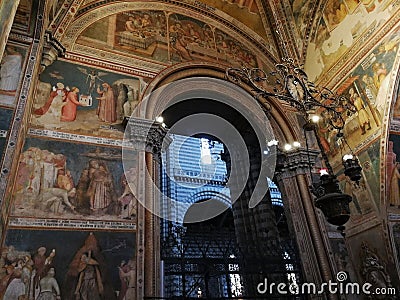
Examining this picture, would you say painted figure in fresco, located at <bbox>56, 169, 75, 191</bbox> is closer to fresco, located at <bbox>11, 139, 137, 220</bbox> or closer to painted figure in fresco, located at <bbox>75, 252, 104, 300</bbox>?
fresco, located at <bbox>11, 139, 137, 220</bbox>

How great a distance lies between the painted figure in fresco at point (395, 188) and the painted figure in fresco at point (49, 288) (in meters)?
6.32

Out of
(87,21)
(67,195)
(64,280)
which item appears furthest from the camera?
(87,21)

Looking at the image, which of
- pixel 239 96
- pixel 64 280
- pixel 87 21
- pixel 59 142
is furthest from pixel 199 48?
pixel 64 280

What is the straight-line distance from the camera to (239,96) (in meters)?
8.48

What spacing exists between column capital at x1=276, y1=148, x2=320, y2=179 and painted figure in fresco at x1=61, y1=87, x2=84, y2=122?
15.3 feet

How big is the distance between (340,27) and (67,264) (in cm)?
826

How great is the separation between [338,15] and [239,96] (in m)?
3.40

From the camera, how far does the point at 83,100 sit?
21.0 ft

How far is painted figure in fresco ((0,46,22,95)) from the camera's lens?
16.5 ft

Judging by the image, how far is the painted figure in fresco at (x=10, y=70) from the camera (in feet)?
16.5

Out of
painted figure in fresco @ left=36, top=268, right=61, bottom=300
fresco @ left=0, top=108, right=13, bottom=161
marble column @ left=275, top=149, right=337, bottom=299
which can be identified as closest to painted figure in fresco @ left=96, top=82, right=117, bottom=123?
fresco @ left=0, top=108, right=13, bottom=161

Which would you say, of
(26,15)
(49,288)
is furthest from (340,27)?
(49,288)

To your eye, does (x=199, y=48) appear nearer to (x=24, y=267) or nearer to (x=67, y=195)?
(x=67, y=195)

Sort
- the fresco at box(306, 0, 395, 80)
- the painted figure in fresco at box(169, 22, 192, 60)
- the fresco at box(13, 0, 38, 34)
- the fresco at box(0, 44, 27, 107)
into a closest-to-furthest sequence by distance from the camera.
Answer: the fresco at box(0, 44, 27, 107) → the fresco at box(13, 0, 38, 34) → the fresco at box(306, 0, 395, 80) → the painted figure in fresco at box(169, 22, 192, 60)
